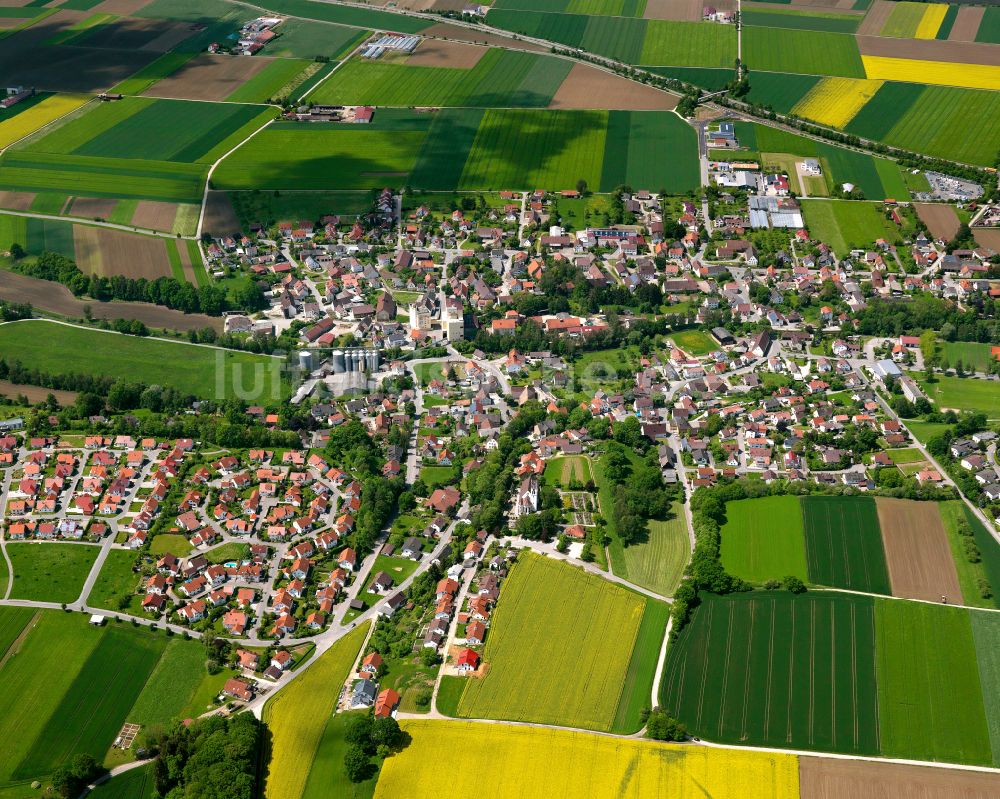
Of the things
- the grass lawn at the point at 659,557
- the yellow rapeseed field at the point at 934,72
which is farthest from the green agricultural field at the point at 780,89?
the grass lawn at the point at 659,557

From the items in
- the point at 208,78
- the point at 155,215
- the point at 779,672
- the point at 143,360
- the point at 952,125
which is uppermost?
the point at 952,125

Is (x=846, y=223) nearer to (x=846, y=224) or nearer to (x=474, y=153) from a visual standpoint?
(x=846, y=224)

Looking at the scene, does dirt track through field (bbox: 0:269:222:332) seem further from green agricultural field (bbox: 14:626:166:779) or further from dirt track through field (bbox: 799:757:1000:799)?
dirt track through field (bbox: 799:757:1000:799)

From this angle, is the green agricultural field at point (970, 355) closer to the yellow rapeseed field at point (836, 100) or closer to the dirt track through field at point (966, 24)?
the yellow rapeseed field at point (836, 100)

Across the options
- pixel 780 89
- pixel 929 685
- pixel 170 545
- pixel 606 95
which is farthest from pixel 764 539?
pixel 780 89

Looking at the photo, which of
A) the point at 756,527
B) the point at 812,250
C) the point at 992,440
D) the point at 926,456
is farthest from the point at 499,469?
the point at 812,250

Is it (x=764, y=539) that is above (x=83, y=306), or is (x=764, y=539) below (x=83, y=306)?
above

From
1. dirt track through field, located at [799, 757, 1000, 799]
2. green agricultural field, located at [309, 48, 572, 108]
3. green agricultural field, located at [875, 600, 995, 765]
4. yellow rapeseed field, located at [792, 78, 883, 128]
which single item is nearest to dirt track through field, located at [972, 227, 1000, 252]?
yellow rapeseed field, located at [792, 78, 883, 128]
